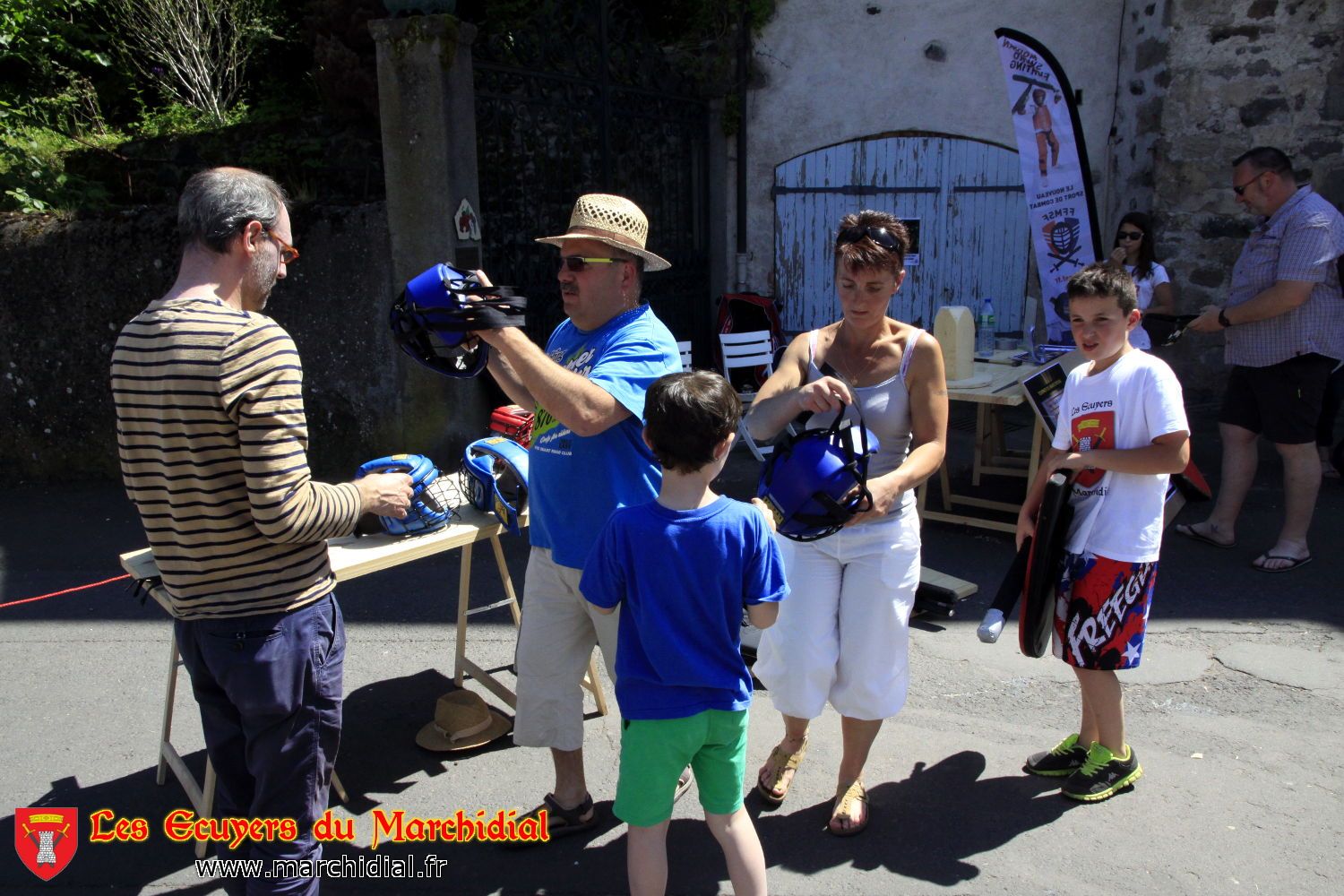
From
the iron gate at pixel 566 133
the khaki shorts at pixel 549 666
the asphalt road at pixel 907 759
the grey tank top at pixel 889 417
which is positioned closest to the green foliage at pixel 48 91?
the iron gate at pixel 566 133

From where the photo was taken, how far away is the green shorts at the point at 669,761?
2262 millimetres

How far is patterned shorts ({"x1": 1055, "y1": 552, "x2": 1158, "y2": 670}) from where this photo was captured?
286 cm

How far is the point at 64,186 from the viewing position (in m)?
7.07

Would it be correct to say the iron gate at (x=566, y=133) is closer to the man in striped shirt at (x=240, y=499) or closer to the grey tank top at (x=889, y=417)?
the grey tank top at (x=889, y=417)

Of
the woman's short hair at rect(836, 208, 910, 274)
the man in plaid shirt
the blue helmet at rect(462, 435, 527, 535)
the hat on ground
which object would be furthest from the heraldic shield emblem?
the man in plaid shirt

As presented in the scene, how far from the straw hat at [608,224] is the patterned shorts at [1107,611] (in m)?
1.54

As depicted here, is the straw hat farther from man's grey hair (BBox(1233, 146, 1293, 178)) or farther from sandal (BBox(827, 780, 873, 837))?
man's grey hair (BBox(1233, 146, 1293, 178))

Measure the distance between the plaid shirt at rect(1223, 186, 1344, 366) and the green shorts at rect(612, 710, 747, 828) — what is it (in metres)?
3.82

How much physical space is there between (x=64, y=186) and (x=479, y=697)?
228 inches

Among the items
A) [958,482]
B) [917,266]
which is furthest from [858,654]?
[917,266]

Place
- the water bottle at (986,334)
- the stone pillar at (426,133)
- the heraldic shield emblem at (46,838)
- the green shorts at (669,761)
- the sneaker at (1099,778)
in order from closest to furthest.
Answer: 1. the green shorts at (669,761)
2. the heraldic shield emblem at (46,838)
3. the sneaker at (1099,778)
4. the stone pillar at (426,133)
5. the water bottle at (986,334)

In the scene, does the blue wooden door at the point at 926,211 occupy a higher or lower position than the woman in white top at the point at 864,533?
higher

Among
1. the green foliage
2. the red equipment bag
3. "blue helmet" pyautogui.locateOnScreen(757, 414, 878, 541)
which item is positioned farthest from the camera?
the green foliage

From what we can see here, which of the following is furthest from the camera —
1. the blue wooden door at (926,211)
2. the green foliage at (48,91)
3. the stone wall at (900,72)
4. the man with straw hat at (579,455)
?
the blue wooden door at (926,211)
